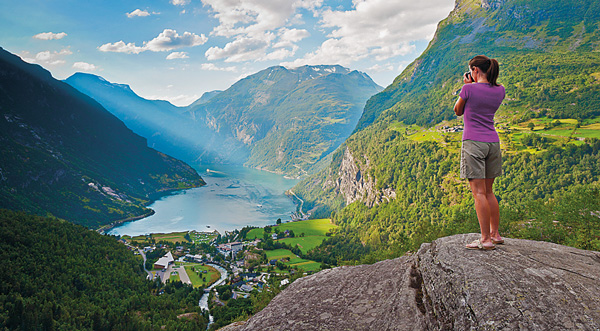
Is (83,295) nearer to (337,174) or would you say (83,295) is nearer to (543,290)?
(543,290)

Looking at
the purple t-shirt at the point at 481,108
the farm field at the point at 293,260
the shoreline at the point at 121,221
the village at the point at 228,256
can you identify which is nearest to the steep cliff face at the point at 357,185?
the village at the point at 228,256

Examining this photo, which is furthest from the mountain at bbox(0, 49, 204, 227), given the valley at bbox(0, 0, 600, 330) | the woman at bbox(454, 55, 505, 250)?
the woman at bbox(454, 55, 505, 250)

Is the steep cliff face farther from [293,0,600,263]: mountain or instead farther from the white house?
the white house

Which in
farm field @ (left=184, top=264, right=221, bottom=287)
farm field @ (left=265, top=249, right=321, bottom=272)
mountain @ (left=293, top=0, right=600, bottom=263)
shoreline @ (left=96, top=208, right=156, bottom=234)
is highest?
mountain @ (left=293, top=0, right=600, bottom=263)

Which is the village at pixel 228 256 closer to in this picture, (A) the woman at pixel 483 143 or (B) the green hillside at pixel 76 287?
(B) the green hillside at pixel 76 287

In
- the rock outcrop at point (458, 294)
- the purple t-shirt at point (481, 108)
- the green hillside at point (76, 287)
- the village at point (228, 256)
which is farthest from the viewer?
the village at point (228, 256)

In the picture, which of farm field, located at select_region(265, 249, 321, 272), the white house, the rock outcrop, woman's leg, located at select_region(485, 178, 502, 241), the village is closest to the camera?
the rock outcrop
